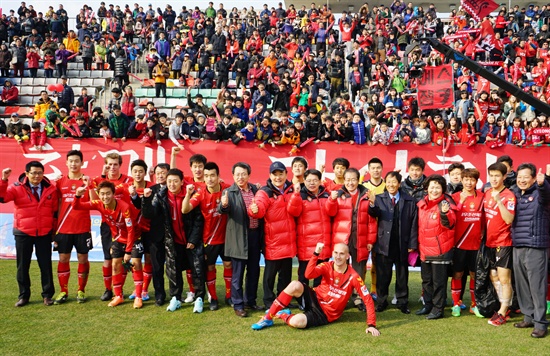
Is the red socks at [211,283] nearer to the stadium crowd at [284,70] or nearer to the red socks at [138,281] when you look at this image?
the red socks at [138,281]

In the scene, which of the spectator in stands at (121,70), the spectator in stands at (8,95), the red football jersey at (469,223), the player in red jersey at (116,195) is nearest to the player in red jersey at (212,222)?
the player in red jersey at (116,195)

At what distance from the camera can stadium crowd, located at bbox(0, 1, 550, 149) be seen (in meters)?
13.3

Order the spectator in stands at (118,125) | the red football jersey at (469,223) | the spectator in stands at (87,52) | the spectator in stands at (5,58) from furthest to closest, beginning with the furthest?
the spectator in stands at (87,52)
the spectator in stands at (5,58)
the spectator in stands at (118,125)
the red football jersey at (469,223)

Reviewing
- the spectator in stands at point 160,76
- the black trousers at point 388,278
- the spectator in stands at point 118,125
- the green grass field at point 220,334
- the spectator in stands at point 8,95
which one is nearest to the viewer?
the green grass field at point 220,334

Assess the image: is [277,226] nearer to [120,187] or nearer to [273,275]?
[273,275]

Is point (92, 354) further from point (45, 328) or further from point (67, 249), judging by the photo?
point (67, 249)

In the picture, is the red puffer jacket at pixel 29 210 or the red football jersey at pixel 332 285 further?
the red puffer jacket at pixel 29 210

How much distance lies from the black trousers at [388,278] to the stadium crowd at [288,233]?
14 mm

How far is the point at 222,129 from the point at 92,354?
829 cm

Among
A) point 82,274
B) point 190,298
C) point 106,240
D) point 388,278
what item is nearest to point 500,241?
point 388,278

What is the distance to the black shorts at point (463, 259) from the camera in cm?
704

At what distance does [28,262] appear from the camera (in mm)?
7469

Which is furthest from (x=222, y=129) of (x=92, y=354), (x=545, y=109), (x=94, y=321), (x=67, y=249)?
(x=545, y=109)

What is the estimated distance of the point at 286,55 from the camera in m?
19.8
